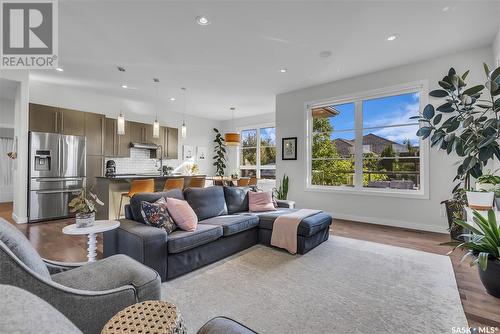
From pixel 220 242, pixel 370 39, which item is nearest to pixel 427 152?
pixel 370 39

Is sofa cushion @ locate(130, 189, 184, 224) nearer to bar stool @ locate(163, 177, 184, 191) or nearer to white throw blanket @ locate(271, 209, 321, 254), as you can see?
white throw blanket @ locate(271, 209, 321, 254)

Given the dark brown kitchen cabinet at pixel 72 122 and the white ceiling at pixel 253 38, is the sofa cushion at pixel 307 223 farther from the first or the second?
the dark brown kitchen cabinet at pixel 72 122

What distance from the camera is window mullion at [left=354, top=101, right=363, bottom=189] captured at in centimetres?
509

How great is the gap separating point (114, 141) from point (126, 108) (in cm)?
116

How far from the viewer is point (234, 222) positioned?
3.12 m

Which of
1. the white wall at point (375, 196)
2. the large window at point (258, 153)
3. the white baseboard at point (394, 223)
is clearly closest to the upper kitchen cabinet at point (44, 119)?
the white wall at point (375, 196)

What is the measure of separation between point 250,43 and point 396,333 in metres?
3.82

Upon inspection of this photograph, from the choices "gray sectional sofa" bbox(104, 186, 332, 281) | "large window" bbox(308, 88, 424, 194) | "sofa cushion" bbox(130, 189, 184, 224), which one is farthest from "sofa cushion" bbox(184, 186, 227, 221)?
"large window" bbox(308, 88, 424, 194)

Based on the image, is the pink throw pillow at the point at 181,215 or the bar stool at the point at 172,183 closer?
the pink throw pillow at the point at 181,215

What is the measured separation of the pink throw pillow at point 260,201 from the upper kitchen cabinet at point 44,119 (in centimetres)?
462

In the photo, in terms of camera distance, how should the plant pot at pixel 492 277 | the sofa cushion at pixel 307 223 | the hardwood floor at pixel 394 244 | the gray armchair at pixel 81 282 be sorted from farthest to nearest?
the sofa cushion at pixel 307 223
the plant pot at pixel 492 277
the hardwood floor at pixel 394 244
the gray armchair at pixel 81 282

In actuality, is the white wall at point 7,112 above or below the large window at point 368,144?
above

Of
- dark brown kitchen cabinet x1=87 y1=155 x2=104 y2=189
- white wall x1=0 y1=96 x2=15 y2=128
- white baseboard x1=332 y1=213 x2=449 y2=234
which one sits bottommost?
white baseboard x1=332 y1=213 x2=449 y2=234

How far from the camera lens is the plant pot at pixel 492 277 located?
6.76ft
